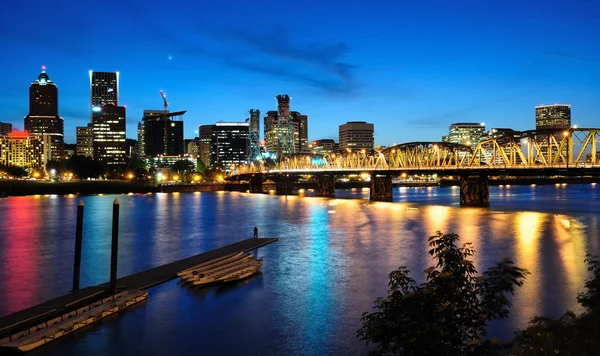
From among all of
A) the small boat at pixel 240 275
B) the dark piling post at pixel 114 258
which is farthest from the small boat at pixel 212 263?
the dark piling post at pixel 114 258

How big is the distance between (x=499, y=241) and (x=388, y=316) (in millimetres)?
52886

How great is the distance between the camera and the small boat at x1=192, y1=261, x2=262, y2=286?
35669 millimetres

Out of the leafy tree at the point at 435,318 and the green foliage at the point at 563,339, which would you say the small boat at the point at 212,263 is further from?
the green foliage at the point at 563,339

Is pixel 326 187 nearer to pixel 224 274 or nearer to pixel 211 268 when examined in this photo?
pixel 211 268

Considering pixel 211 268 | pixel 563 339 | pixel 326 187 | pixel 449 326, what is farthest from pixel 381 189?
pixel 449 326

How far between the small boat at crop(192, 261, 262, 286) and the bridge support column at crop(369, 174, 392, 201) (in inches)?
4807

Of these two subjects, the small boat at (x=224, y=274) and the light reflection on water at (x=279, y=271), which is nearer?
the light reflection on water at (x=279, y=271)

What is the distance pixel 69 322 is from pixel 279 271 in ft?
63.0

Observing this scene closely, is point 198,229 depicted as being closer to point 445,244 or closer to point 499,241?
point 499,241

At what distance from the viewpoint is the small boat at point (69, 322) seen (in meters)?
23.0

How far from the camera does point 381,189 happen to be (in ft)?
534

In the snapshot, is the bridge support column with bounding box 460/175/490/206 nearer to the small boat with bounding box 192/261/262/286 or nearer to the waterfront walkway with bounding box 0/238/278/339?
the waterfront walkway with bounding box 0/238/278/339

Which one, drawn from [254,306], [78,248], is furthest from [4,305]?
[254,306]

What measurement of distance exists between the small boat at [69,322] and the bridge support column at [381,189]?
438ft
